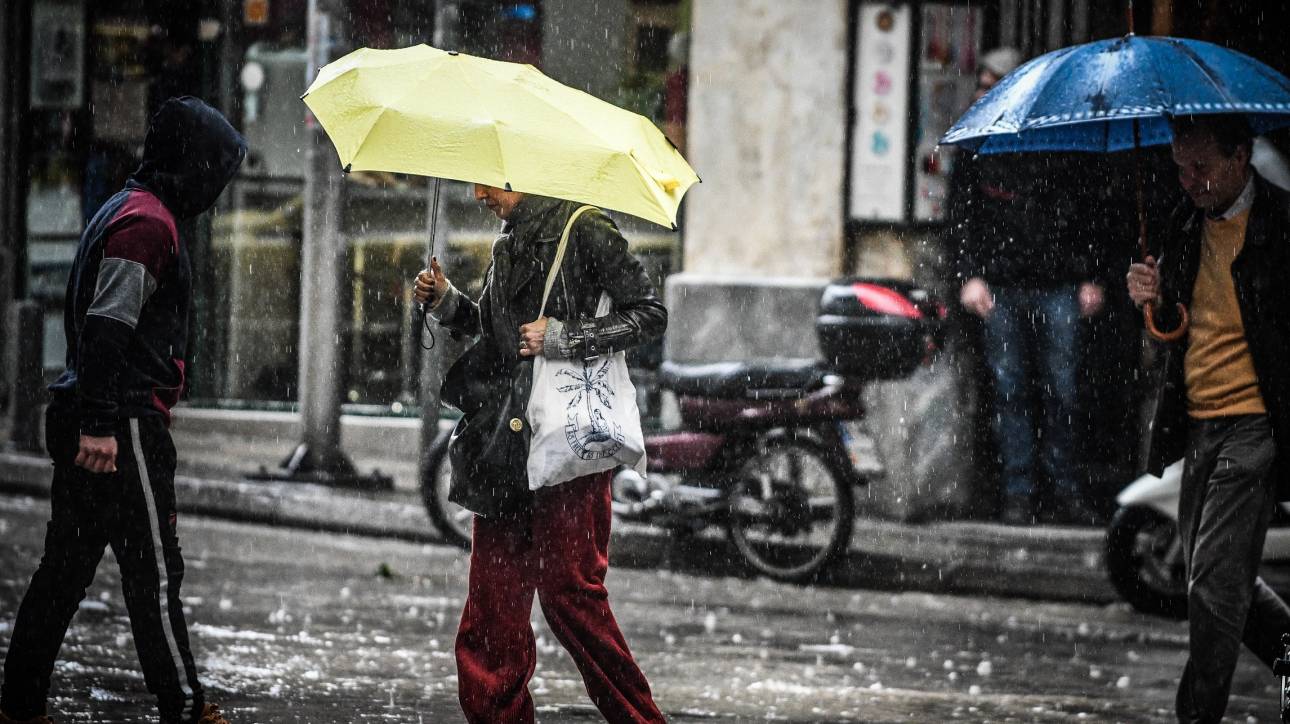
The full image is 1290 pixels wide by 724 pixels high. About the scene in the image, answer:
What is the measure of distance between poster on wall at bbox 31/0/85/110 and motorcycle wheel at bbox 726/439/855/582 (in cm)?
861

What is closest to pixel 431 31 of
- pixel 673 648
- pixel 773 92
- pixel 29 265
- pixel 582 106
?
pixel 773 92

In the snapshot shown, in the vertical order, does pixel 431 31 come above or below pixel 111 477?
above

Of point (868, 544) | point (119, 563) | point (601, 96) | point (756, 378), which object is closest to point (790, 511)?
point (756, 378)

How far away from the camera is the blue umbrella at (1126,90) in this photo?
15.4 ft

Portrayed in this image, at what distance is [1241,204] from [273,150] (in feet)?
33.1

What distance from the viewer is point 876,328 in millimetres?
8883

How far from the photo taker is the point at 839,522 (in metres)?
8.47

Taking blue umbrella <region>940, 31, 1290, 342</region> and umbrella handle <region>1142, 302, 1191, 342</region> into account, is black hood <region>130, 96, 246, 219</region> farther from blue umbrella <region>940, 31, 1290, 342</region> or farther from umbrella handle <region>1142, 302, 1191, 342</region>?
umbrella handle <region>1142, 302, 1191, 342</region>

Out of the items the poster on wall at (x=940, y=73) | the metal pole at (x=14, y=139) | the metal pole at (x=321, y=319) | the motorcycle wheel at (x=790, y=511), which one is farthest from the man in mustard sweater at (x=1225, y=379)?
the metal pole at (x=14, y=139)

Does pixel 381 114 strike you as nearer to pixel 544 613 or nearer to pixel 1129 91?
pixel 544 613

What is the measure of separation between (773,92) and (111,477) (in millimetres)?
6858

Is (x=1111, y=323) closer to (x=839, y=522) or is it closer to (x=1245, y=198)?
(x=839, y=522)

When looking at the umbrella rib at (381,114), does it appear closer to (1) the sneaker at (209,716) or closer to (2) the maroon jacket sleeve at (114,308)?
(2) the maroon jacket sleeve at (114,308)

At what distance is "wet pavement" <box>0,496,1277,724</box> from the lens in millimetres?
5672
